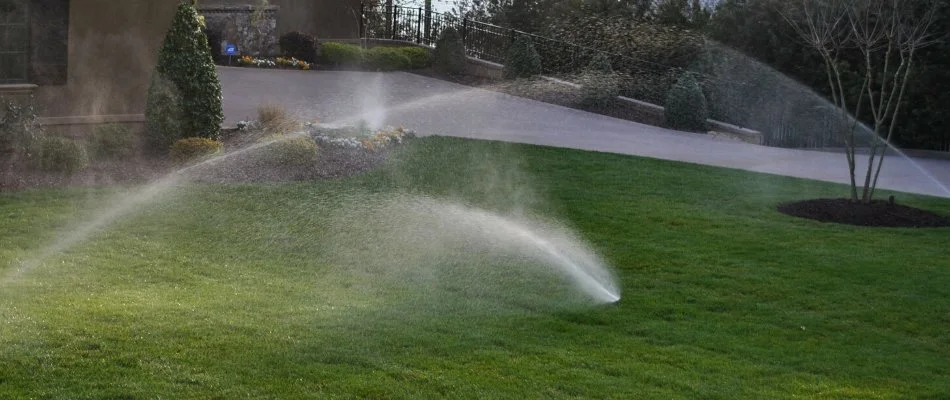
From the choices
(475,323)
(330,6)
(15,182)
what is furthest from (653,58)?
(475,323)

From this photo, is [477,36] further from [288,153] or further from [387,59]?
[288,153]

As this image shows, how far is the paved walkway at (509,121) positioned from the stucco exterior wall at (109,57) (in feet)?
5.33

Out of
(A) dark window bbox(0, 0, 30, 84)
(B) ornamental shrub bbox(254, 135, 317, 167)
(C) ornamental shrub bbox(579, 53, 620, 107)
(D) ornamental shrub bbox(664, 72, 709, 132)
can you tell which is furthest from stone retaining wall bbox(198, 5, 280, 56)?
(B) ornamental shrub bbox(254, 135, 317, 167)

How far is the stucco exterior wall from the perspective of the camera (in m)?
13.1

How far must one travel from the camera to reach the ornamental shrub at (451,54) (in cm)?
2392

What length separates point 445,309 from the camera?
7164 mm

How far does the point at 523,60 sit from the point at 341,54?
12.7 ft

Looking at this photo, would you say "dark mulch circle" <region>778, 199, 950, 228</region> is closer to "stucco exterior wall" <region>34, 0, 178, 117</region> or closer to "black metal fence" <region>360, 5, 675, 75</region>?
"stucco exterior wall" <region>34, 0, 178, 117</region>

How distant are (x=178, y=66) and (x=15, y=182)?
256cm

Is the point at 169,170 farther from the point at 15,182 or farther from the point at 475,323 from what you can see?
the point at 475,323

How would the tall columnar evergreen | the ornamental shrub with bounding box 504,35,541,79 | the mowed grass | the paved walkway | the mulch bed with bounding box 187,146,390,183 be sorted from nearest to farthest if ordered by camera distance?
1. the mowed grass
2. the mulch bed with bounding box 187,146,390,183
3. the tall columnar evergreen
4. the paved walkway
5. the ornamental shrub with bounding box 504,35,541,79

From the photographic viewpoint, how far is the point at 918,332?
7309 mm

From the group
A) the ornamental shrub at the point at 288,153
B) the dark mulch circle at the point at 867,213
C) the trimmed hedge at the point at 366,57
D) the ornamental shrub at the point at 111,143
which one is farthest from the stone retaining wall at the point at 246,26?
the dark mulch circle at the point at 867,213

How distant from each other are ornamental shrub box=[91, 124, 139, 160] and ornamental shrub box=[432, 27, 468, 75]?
1217 centimetres
